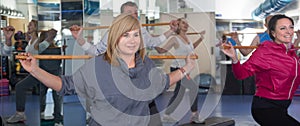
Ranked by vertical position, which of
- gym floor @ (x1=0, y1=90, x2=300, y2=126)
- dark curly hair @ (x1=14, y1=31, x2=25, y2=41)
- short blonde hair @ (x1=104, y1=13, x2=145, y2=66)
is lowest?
gym floor @ (x1=0, y1=90, x2=300, y2=126)

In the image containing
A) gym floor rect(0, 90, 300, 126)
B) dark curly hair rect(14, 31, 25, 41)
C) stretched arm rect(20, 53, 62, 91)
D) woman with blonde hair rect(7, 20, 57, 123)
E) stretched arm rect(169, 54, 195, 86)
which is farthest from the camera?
gym floor rect(0, 90, 300, 126)

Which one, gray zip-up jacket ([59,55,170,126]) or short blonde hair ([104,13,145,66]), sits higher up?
short blonde hair ([104,13,145,66])

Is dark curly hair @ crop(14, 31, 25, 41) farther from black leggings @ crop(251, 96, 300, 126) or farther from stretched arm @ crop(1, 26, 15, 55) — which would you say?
black leggings @ crop(251, 96, 300, 126)

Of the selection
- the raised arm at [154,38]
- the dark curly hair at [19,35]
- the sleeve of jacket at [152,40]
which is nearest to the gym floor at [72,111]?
the dark curly hair at [19,35]

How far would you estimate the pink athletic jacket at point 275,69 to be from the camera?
287 cm

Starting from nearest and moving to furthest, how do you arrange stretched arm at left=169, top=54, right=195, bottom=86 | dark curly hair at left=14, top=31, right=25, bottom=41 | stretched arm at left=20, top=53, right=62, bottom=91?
stretched arm at left=20, top=53, right=62, bottom=91
stretched arm at left=169, top=54, right=195, bottom=86
dark curly hair at left=14, top=31, right=25, bottom=41

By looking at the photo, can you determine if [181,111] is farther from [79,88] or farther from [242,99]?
[79,88]

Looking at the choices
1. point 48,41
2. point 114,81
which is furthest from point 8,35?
point 114,81

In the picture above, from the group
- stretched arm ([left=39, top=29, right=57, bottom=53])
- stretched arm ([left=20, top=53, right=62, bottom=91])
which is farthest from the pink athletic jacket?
A: stretched arm ([left=39, top=29, right=57, bottom=53])

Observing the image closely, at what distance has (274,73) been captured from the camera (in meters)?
2.88

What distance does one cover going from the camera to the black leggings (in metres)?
2.80

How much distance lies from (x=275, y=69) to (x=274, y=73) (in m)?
0.04

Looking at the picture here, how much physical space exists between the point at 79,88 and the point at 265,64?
1.48 m

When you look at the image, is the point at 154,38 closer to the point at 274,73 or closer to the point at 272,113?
the point at 274,73
